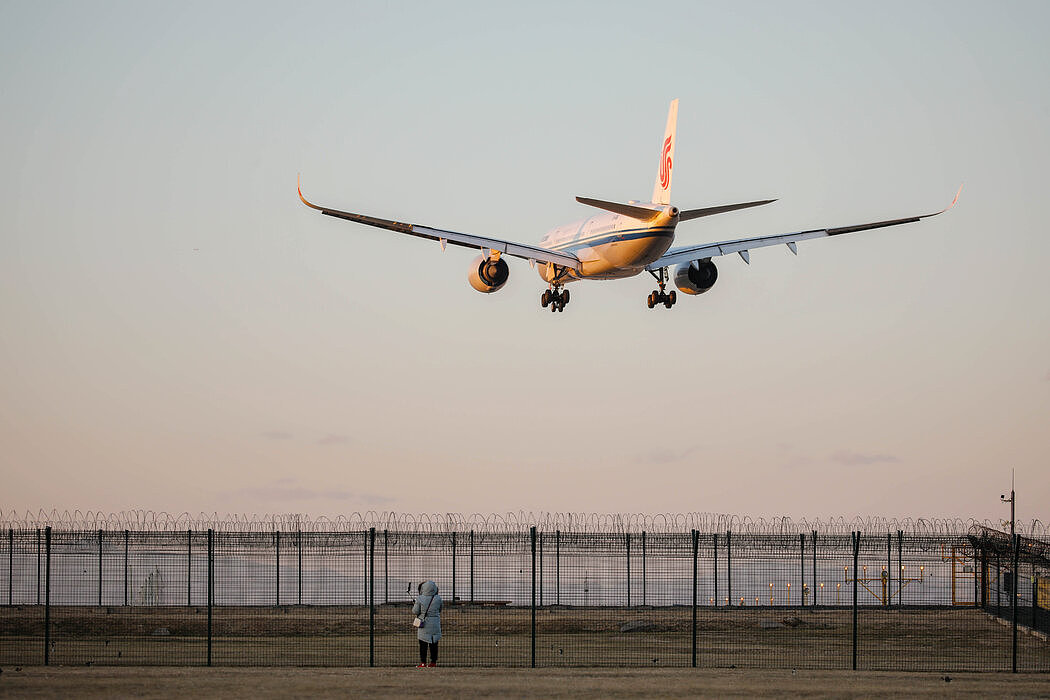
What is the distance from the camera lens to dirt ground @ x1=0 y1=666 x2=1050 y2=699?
21.3 meters

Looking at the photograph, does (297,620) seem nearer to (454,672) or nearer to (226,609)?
(226,609)

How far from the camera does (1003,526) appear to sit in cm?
5647

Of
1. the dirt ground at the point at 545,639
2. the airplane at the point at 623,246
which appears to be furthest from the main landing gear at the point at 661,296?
the dirt ground at the point at 545,639

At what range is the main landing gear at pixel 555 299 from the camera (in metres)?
50.8

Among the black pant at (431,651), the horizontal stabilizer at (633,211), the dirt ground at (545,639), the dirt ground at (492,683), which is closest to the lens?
the dirt ground at (492,683)

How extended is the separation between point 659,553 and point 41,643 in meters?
14.1

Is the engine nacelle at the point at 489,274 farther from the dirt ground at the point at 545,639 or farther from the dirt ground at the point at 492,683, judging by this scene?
the dirt ground at the point at 492,683

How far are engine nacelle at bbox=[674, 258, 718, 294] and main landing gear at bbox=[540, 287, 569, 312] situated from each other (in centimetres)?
463

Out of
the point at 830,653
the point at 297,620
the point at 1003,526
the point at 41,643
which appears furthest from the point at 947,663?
the point at 1003,526

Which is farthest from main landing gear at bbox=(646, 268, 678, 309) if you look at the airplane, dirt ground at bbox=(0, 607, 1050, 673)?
dirt ground at bbox=(0, 607, 1050, 673)

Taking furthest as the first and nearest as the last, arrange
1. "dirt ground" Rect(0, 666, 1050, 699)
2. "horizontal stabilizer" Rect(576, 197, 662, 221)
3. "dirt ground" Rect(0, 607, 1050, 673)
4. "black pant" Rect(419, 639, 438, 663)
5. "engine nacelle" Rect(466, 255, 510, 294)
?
"engine nacelle" Rect(466, 255, 510, 294)
"horizontal stabilizer" Rect(576, 197, 662, 221)
"dirt ground" Rect(0, 607, 1050, 673)
"black pant" Rect(419, 639, 438, 663)
"dirt ground" Rect(0, 666, 1050, 699)

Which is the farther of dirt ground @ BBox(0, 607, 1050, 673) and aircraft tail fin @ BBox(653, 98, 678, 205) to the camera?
aircraft tail fin @ BBox(653, 98, 678, 205)

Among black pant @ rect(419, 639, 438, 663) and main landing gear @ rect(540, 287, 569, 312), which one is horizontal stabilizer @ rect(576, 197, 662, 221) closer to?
main landing gear @ rect(540, 287, 569, 312)

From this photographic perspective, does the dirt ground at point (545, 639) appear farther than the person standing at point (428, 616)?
Yes
